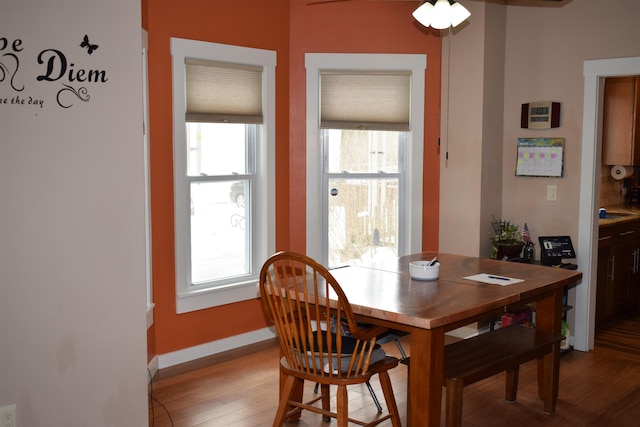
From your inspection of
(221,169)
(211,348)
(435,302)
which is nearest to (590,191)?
(435,302)

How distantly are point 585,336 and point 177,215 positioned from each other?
9.50ft

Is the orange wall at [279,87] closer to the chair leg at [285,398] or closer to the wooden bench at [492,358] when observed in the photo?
the chair leg at [285,398]

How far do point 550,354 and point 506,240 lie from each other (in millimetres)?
1368

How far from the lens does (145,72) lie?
4.02 meters

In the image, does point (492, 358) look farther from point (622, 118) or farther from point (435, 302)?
point (622, 118)

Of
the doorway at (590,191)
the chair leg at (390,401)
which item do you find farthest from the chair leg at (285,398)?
Result: the doorway at (590,191)

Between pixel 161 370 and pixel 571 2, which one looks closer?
pixel 161 370

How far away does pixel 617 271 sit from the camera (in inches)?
210

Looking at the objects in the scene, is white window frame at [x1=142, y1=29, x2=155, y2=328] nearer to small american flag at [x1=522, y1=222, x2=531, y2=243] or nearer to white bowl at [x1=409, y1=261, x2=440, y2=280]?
white bowl at [x1=409, y1=261, x2=440, y2=280]

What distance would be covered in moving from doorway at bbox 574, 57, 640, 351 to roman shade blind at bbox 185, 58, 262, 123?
223 cm

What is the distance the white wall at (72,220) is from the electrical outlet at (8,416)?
0.02 m

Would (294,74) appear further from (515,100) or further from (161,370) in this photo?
(161,370)

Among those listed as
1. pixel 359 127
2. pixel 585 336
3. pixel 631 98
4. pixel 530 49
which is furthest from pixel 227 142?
pixel 631 98

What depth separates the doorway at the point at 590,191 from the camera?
4.56 metres
